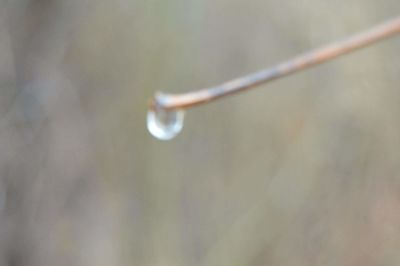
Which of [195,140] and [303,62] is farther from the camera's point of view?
[195,140]

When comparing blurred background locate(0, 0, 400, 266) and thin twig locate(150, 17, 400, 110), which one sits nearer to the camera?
thin twig locate(150, 17, 400, 110)

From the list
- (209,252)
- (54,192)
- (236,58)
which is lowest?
(209,252)

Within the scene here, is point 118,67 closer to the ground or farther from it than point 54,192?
farther from it

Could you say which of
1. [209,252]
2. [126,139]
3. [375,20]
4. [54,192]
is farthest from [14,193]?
[375,20]

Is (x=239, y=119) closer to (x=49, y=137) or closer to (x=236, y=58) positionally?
(x=236, y=58)
